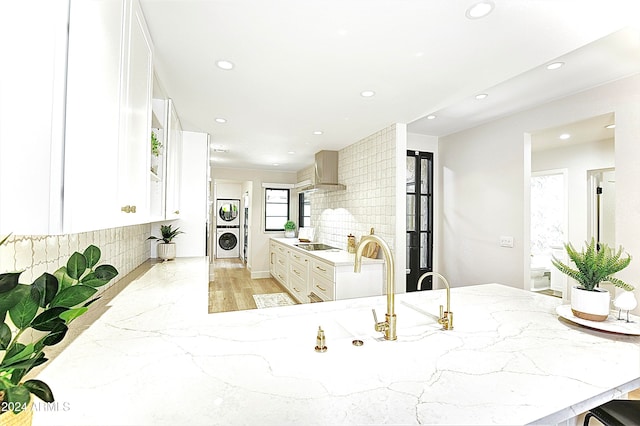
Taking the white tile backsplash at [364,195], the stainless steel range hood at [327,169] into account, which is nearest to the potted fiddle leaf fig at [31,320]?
the white tile backsplash at [364,195]

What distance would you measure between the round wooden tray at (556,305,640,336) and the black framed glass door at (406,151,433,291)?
2706 millimetres

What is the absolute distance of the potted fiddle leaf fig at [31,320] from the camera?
45 cm

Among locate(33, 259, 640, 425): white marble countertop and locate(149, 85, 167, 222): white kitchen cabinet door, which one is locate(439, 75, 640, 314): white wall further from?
locate(149, 85, 167, 222): white kitchen cabinet door

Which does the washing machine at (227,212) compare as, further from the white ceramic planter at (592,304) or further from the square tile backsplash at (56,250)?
the white ceramic planter at (592,304)

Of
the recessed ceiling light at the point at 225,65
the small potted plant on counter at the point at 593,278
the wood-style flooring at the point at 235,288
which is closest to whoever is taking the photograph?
the small potted plant on counter at the point at 593,278

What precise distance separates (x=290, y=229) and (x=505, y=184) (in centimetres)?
415

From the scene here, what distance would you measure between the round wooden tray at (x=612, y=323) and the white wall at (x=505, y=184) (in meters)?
1.49

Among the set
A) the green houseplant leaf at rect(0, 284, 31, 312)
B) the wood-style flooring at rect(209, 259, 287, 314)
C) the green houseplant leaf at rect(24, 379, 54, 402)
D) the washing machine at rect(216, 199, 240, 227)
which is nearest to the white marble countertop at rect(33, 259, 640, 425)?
the green houseplant leaf at rect(24, 379, 54, 402)

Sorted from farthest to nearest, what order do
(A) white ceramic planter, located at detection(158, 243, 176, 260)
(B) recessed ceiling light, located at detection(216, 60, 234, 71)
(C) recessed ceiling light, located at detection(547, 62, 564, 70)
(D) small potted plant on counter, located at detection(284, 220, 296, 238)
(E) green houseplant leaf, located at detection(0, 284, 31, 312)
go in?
1. (D) small potted plant on counter, located at detection(284, 220, 296, 238)
2. (A) white ceramic planter, located at detection(158, 243, 176, 260)
3. (C) recessed ceiling light, located at detection(547, 62, 564, 70)
4. (B) recessed ceiling light, located at detection(216, 60, 234, 71)
5. (E) green houseplant leaf, located at detection(0, 284, 31, 312)

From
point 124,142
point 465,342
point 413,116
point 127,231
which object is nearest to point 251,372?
point 465,342

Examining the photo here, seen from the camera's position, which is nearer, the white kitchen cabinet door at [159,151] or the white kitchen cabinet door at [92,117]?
the white kitchen cabinet door at [92,117]

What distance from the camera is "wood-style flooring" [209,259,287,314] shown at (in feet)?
14.8

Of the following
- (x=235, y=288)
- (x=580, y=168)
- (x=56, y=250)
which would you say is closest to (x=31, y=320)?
(x=56, y=250)

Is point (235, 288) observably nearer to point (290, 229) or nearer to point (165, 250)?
point (290, 229)
